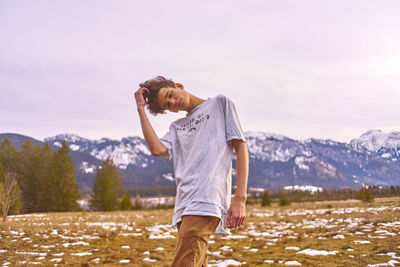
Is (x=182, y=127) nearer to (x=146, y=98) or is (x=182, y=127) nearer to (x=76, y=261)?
(x=146, y=98)

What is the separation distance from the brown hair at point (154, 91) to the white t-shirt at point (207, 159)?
1.11 feet

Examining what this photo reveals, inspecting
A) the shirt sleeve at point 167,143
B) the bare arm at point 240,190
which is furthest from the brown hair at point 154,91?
the bare arm at point 240,190

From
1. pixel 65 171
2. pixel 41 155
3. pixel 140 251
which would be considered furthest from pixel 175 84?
pixel 41 155

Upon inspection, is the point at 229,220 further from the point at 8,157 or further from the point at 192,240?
the point at 8,157

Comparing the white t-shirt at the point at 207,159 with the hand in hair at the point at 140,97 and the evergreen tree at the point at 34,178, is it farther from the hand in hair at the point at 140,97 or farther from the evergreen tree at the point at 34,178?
the evergreen tree at the point at 34,178

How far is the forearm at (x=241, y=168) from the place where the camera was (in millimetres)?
2471

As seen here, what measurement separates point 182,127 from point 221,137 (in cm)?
46

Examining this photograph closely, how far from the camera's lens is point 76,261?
7.65 meters

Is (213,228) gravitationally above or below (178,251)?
above

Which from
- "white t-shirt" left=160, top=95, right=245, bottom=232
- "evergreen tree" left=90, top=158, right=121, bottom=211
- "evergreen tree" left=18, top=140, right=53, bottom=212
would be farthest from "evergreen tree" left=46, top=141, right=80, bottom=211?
"white t-shirt" left=160, top=95, right=245, bottom=232

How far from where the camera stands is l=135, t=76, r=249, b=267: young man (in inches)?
91.7

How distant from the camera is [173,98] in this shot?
2.80 meters

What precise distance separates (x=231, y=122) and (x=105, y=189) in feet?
186

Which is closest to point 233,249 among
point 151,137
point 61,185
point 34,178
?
point 151,137
